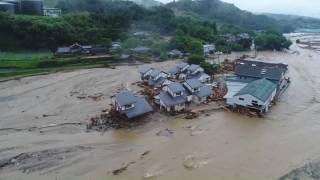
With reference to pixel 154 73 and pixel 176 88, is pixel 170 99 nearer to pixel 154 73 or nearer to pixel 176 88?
pixel 176 88

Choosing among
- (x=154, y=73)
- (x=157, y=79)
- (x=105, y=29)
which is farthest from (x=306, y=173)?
(x=105, y=29)

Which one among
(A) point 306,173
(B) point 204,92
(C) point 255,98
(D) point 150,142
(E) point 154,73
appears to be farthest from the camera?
(E) point 154,73

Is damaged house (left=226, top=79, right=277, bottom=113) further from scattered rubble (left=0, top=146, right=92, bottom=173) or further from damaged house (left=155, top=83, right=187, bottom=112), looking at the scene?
scattered rubble (left=0, top=146, right=92, bottom=173)

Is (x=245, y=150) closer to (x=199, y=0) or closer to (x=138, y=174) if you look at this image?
(x=138, y=174)

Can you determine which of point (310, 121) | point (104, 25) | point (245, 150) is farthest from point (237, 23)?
point (245, 150)

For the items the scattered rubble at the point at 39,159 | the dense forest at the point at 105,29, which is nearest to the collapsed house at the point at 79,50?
the dense forest at the point at 105,29

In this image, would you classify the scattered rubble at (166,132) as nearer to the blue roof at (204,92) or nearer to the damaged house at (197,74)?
the blue roof at (204,92)
